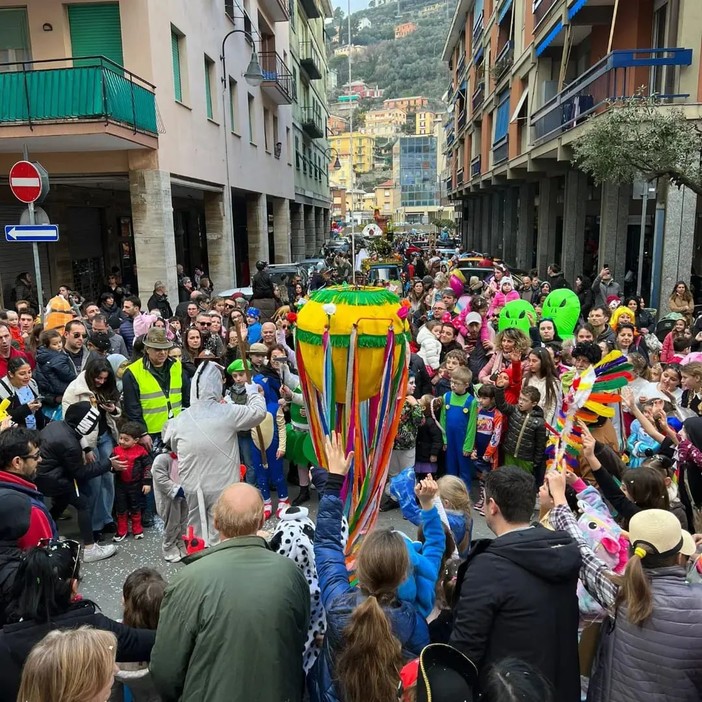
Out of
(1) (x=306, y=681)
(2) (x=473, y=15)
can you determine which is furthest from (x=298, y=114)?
(1) (x=306, y=681)

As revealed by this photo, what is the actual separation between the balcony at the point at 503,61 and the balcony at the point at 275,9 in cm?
839

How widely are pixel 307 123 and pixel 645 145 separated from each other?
86.2 feet

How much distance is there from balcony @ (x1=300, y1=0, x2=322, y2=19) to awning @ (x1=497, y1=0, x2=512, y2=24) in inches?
544

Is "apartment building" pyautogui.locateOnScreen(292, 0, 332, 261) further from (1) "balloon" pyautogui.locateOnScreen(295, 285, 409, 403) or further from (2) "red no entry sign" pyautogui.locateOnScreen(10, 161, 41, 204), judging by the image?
(1) "balloon" pyautogui.locateOnScreen(295, 285, 409, 403)

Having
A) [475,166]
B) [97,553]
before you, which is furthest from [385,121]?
[97,553]

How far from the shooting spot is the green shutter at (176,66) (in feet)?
45.3

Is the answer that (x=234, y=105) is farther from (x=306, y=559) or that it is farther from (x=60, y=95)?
(x=306, y=559)

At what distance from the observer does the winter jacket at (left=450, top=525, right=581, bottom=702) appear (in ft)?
7.55

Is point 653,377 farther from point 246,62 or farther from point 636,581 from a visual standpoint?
point 246,62

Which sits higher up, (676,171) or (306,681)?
(676,171)

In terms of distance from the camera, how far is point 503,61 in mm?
23234

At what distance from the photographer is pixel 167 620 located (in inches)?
91.4

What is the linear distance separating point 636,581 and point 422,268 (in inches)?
675

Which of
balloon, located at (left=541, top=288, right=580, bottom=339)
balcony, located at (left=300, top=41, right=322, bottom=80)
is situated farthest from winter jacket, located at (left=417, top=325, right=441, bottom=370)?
balcony, located at (left=300, top=41, right=322, bottom=80)
